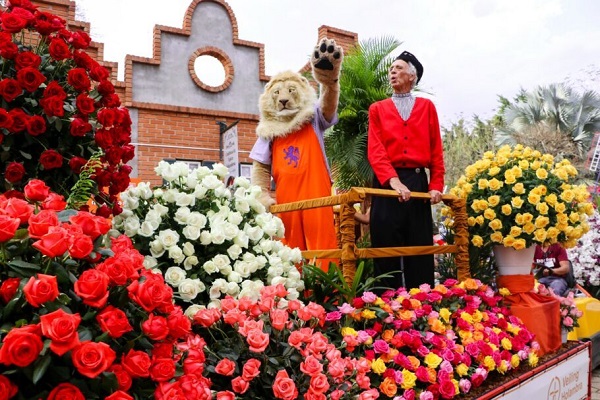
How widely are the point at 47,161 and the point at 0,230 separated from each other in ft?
2.48

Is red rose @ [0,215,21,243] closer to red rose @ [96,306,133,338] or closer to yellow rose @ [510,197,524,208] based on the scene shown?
red rose @ [96,306,133,338]

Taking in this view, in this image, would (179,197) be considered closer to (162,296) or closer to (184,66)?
(162,296)

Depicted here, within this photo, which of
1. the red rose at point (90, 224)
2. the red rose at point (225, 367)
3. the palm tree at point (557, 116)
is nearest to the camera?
the red rose at point (90, 224)

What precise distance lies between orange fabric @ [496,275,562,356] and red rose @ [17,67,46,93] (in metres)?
2.71

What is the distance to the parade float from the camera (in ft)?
3.77

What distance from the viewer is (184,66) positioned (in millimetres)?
8977

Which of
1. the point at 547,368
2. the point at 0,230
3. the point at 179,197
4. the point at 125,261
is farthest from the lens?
the point at 547,368

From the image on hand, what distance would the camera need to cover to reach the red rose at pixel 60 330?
1.03m

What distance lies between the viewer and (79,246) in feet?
3.99

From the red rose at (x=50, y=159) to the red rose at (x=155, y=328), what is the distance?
84 centimetres

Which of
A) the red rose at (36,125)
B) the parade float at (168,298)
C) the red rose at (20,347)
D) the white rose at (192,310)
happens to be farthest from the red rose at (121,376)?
the red rose at (36,125)

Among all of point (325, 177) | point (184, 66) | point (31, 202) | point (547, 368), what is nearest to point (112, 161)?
point (31, 202)

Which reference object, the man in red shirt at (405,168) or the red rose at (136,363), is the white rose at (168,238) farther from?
the man in red shirt at (405,168)

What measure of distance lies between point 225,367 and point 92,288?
1.91 ft
